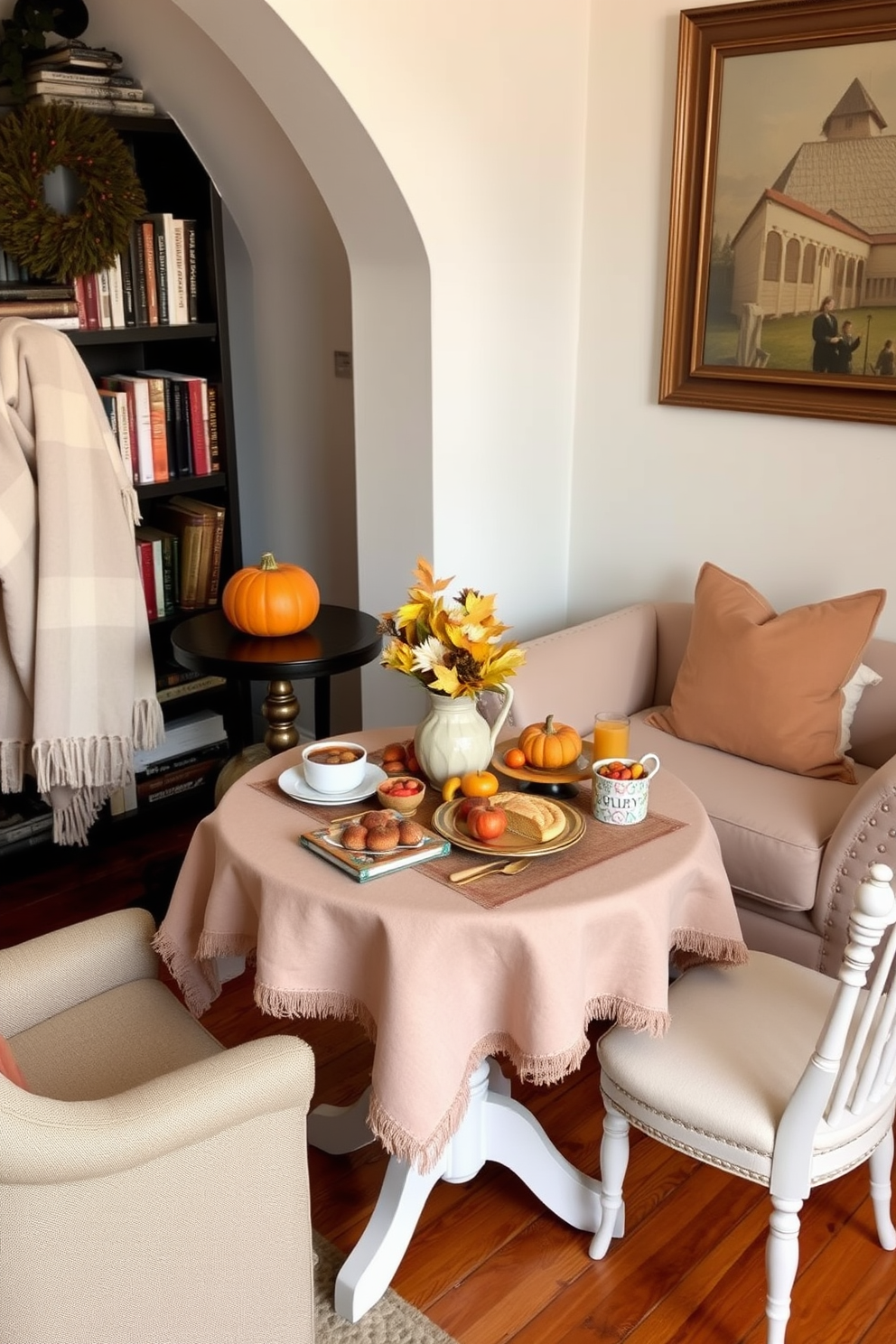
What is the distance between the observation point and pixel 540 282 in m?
3.29

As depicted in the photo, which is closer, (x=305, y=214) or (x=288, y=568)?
(x=288, y=568)

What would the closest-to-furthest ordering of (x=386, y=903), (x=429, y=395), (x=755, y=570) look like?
(x=386, y=903)
(x=429, y=395)
(x=755, y=570)

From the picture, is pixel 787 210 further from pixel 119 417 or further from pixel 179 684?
pixel 179 684

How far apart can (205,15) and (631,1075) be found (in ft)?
7.63

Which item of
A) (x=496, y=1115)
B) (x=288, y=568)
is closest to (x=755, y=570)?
(x=288, y=568)

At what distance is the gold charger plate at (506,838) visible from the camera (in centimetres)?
187

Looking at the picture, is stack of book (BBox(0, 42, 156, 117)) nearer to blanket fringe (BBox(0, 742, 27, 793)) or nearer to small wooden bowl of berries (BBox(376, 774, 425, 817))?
blanket fringe (BBox(0, 742, 27, 793))

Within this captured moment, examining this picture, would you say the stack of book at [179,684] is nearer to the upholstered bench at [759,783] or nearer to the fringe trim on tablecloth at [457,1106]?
the upholstered bench at [759,783]

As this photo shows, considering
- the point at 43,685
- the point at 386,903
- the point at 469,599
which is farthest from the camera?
the point at 43,685

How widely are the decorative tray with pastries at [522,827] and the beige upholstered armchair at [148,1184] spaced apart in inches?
17.5

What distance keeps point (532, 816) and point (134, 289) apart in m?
2.04

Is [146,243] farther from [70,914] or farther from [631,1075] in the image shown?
[631,1075]

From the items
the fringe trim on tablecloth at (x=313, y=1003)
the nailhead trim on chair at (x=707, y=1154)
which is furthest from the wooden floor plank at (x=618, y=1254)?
the fringe trim on tablecloth at (x=313, y=1003)

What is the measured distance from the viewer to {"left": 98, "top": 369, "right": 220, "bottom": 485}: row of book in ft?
10.7
